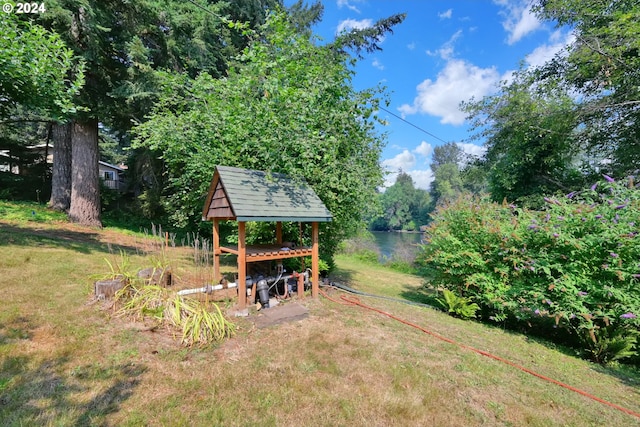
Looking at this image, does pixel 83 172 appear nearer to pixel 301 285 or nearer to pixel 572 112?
pixel 301 285

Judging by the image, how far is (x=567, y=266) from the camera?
4.91 metres

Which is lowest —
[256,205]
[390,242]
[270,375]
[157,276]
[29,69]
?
[390,242]

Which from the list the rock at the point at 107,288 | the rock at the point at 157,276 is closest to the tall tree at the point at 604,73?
the rock at the point at 157,276

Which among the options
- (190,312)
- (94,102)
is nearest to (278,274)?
(190,312)

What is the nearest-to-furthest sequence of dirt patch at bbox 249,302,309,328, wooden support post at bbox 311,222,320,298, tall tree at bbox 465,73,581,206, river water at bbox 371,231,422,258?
dirt patch at bbox 249,302,309,328 < wooden support post at bbox 311,222,320,298 < tall tree at bbox 465,73,581,206 < river water at bbox 371,231,422,258

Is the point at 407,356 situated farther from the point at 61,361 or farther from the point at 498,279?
the point at 61,361

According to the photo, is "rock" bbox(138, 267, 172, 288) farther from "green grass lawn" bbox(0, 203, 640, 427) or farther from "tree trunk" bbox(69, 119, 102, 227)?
"tree trunk" bbox(69, 119, 102, 227)

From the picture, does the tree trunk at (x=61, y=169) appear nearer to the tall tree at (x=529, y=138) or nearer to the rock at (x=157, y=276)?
the rock at (x=157, y=276)

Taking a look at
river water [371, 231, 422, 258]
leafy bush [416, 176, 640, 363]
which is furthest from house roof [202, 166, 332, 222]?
river water [371, 231, 422, 258]

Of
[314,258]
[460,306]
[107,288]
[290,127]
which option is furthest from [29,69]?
[460,306]

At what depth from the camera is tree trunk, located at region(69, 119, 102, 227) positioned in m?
10.4

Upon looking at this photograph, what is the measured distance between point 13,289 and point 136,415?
3.66 metres

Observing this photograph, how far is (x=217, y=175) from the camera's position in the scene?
5.01m

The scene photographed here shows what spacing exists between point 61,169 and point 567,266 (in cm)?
1648
